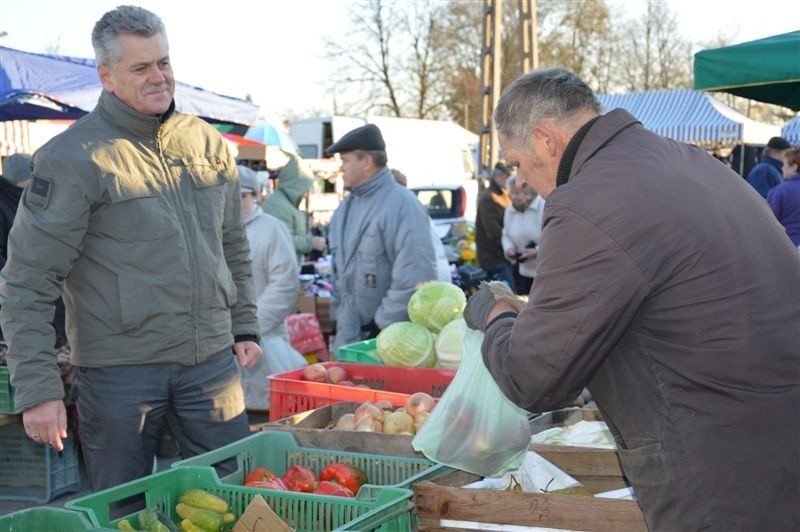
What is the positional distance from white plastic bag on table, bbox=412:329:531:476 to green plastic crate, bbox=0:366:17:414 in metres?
3.37

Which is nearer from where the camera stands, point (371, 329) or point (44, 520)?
point (44, 520)

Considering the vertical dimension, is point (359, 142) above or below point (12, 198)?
above

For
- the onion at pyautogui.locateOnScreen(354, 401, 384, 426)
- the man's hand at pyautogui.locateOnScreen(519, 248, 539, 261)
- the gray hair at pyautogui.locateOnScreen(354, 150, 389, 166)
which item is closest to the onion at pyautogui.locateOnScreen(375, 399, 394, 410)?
the onion at pyautogui.locateOnScreen(354, 401, 384, 426)

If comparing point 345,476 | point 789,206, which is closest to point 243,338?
point 345,476

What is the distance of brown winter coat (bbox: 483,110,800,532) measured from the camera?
196cm

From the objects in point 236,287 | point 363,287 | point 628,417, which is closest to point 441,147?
point 363,287

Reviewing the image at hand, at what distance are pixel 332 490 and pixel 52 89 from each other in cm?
493

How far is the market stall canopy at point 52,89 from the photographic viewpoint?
6.62 m

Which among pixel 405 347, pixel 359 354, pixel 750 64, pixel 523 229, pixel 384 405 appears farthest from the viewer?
pixel 523 229

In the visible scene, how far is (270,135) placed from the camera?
17656 millimetres

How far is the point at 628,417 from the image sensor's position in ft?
6.89

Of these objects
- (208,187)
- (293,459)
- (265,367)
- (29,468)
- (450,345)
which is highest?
(208,187)

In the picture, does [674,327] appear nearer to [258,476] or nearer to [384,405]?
[258,476]

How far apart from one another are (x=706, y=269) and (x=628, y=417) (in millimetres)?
380
